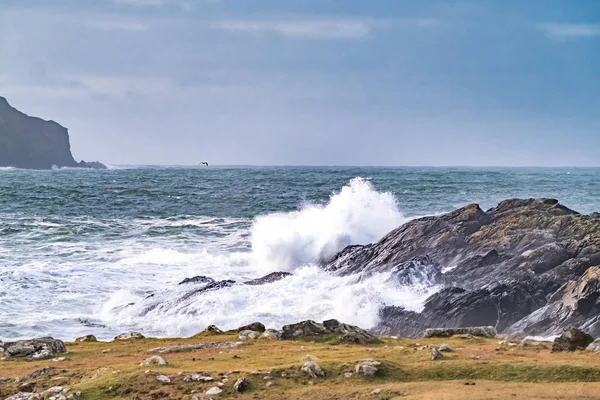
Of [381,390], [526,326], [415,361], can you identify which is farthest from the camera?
[526,326]

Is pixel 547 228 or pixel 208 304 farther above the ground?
pixel 547 228

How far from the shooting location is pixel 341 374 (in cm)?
1188

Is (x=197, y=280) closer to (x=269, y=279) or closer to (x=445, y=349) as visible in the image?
(x=269, y=279)

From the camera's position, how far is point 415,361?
41.7ft

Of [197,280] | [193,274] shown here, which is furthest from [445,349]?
[193,274]

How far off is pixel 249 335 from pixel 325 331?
189 centimetres

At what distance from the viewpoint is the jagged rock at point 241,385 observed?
36.8 feet

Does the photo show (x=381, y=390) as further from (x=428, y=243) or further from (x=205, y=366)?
(x=428, y=243)

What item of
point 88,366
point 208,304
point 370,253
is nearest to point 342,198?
point 370,253

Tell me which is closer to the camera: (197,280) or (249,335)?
(249,335)

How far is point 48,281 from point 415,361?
2225cm

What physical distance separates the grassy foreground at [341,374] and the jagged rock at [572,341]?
0.28 metres

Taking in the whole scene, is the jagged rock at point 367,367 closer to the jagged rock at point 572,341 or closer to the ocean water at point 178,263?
the jagged rock at point 572,341

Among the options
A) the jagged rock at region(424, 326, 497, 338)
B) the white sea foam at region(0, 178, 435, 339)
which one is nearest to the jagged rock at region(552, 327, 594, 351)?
the jagged rock at region(424, 326, 497, 338)
